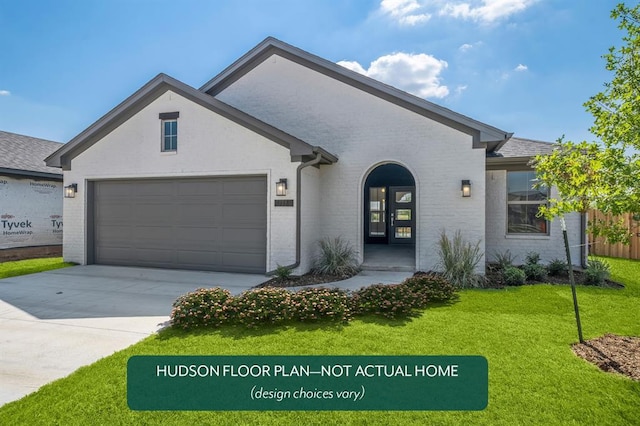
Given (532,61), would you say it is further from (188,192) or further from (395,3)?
(188,192)

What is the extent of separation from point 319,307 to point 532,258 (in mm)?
7218

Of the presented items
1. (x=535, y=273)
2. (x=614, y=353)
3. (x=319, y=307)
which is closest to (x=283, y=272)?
(x=319, y=307)

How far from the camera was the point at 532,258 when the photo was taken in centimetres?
937

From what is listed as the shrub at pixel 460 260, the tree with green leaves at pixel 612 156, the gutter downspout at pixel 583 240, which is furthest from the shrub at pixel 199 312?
the gutter downspout at pixel 583 240

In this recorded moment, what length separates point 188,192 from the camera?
9477mm

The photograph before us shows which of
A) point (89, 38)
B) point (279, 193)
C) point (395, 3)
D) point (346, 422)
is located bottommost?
point (346, 422)

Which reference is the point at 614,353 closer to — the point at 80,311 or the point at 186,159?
the point at 80,311

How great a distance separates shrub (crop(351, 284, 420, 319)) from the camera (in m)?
5.48

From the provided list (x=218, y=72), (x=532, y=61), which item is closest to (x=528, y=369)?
(x=532, y=61)

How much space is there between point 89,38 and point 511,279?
1411 cm

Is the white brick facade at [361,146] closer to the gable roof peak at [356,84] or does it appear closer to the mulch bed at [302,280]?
the gable roof peak at [356,84]

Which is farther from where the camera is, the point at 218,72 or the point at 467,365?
the point at 218,72

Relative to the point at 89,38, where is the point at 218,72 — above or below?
below

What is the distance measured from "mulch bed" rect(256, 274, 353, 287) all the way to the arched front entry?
4.72m
